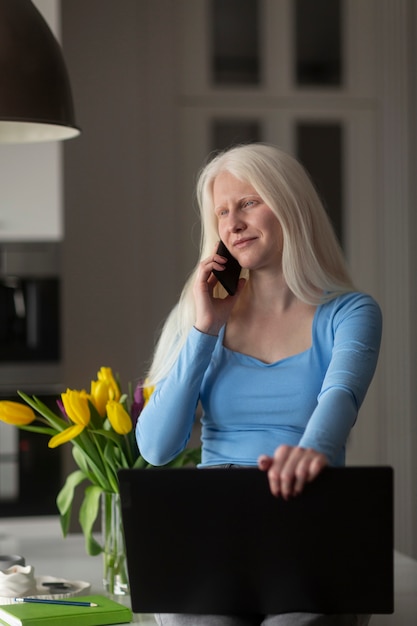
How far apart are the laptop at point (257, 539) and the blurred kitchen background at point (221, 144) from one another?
279 centimetres

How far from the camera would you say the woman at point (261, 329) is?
1733mm

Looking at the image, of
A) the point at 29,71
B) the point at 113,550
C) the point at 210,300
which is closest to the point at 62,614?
the point at 113,550

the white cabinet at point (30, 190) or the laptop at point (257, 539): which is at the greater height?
the white cabinet at point (30, 190)

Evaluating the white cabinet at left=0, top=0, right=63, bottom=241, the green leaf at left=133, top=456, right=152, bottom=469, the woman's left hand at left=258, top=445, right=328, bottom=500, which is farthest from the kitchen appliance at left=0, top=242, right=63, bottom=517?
the woman's left hand at left=258, top=445, right=328, bottom=500

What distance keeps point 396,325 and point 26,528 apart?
1.92 metres

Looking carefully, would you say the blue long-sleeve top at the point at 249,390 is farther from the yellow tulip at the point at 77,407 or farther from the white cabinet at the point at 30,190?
the white cabinet at the point at 30,190

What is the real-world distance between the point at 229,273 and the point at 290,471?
0.60 metres

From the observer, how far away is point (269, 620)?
1.47 meters

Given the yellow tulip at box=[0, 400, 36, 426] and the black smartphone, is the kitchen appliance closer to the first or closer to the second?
the yellow tulip at box=[0, 400, 36, 426]

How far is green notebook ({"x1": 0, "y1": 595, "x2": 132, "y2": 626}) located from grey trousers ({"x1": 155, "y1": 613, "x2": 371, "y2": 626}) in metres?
0.11

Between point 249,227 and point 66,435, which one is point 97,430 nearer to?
point 66,435

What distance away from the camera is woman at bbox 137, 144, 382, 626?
5.69 feet

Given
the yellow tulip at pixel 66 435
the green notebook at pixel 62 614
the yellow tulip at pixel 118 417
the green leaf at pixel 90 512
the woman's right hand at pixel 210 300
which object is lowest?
the green notebook at pixel 62 614

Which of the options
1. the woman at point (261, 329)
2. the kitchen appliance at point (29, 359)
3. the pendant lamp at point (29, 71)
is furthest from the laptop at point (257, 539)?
the kitchen appliance at point (29, 359)
